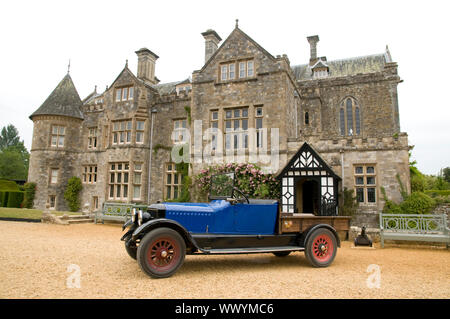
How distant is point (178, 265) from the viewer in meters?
5.23

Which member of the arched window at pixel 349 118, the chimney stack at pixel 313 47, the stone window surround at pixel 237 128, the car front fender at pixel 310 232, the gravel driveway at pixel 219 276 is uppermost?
the chimney stack at pixel 313 47

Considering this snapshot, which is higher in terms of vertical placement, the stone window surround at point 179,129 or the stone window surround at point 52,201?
the stone window surround at point 179,129

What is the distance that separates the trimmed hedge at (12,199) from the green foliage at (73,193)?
15.0ft

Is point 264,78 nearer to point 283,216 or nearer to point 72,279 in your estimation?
point 283,216

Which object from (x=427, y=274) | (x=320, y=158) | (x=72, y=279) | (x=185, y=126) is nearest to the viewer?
(x=72, y=279)

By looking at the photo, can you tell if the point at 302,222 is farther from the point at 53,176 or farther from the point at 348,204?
the point at 53,176

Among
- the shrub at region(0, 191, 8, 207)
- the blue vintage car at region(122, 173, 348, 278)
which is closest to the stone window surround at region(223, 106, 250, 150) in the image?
the blue vintage car at region(122, 173, 348, 278)

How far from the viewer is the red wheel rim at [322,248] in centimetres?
646

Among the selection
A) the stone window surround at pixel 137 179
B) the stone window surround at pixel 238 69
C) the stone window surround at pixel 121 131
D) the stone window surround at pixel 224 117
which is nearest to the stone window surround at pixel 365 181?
the stone window surround at pixel 224 117

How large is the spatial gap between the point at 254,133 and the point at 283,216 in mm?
8621

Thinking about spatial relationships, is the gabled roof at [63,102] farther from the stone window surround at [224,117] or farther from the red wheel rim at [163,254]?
the red wheel rim at [163,254]

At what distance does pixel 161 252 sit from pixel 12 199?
22131 mm
